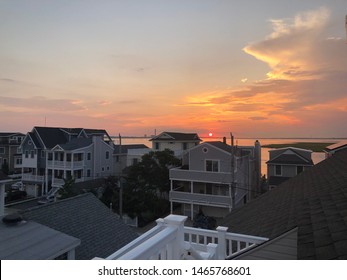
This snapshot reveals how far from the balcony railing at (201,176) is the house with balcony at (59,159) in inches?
474

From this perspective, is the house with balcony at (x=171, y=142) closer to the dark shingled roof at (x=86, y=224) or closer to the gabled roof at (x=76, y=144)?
the gabled roof at (x=76, y=144)

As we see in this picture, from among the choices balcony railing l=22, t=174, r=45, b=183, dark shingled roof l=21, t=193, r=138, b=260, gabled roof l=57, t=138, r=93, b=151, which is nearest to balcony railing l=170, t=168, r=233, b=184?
dark shingled roof l=21, t=193, r=138, b=260

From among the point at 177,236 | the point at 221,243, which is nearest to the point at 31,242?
the point at 221,243

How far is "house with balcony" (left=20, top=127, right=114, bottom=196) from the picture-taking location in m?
28.4

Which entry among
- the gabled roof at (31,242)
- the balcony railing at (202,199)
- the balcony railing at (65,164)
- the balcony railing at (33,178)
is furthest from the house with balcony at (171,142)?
the gabled roof at (31,242)

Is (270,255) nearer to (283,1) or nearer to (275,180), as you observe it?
(283,1)

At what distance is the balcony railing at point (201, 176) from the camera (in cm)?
2083

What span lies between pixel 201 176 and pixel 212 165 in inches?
54.1

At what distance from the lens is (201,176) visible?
2172 cm

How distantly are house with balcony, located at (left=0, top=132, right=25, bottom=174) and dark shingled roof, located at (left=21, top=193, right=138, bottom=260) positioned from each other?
108ft

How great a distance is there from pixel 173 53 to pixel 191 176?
40.7 ft

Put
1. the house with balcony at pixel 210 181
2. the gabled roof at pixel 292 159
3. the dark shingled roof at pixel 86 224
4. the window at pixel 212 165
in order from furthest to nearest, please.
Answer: the gabled roof at pixel 292 159 → the window at pixel 212 165 → the house with balcony at pixel 210 181 → the dark shingled roof at pixel 86 224

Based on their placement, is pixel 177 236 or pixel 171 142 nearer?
pixel 177 236

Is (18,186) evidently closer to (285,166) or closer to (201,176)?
(201,176)
